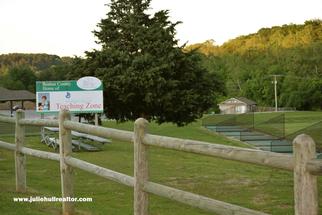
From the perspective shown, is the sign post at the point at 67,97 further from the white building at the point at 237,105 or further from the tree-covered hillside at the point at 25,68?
the white building at the point at 237,105

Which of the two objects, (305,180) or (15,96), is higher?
(15,96)

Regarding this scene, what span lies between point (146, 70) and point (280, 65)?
80652 mm

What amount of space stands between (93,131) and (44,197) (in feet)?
6.67

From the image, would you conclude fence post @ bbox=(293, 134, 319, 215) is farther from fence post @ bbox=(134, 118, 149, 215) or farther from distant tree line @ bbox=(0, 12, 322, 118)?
distant tree line @ bbox=(0, 12, 322, 118)

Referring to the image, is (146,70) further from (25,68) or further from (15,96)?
(25,68)

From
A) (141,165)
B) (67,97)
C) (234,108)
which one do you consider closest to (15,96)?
(67,97)

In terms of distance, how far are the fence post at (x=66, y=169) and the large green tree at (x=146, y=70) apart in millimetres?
18245

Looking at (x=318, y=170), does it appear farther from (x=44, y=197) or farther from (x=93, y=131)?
(x=44, y=197)

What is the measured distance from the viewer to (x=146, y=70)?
2583 cm

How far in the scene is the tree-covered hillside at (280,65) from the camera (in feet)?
298

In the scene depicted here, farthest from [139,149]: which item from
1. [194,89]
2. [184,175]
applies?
[194,89]

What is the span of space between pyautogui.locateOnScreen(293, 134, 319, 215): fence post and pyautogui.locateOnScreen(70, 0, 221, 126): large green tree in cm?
2181

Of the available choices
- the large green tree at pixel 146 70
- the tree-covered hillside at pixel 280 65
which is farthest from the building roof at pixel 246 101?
the large green tree at pixel 146 70

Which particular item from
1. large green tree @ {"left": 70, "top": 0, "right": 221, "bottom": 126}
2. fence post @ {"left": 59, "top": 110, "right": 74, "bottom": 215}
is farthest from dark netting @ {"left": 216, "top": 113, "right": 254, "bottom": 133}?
fence post @ {"left": 59, "top": 110, "right": 74, "bottom": 215}
